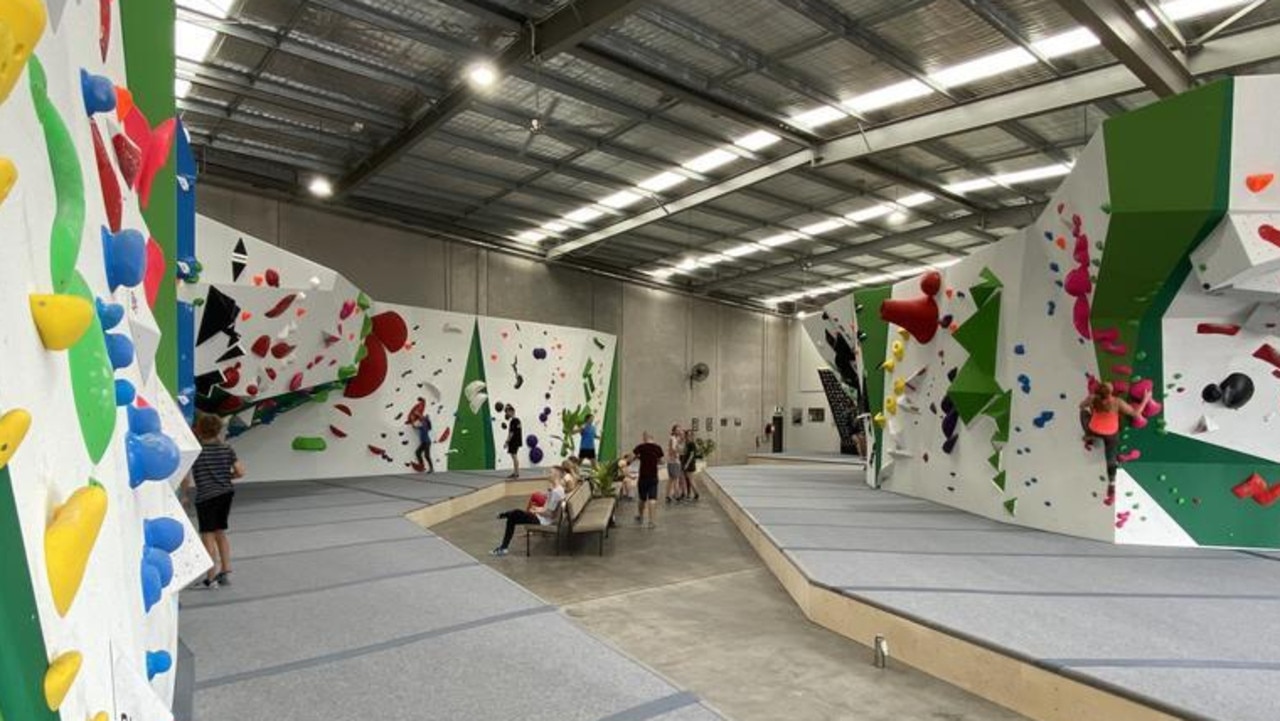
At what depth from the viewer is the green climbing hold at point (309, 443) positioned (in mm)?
11344

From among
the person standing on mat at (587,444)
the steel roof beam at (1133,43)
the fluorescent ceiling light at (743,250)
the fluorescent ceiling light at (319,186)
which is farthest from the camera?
A: the fluorescent ceiling light at (743,250)

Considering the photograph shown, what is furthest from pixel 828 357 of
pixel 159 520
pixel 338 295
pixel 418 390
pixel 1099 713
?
pixel 159 520

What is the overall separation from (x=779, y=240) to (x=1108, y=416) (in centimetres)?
1118

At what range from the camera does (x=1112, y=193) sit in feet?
19.4

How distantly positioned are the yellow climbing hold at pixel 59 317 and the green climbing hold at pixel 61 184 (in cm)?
16

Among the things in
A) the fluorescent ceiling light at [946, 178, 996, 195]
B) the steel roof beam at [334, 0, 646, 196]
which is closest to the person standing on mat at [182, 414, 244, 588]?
the steel roof beam at [334, 0, 646, 196]

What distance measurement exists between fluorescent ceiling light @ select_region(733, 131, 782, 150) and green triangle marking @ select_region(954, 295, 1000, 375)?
414 cm

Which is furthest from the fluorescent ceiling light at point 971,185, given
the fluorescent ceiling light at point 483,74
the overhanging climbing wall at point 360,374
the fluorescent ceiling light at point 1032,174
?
the fluorescent ceiling light at point 483,74

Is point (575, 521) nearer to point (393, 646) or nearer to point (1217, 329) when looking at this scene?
point (393, 646)

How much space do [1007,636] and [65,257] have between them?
4.55 m

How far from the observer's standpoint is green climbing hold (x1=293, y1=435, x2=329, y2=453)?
1134cm

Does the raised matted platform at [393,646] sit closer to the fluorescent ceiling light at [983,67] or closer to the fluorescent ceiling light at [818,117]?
the fluorescent ceiling light at [818,117]

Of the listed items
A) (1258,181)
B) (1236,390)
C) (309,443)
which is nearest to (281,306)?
(309,443)

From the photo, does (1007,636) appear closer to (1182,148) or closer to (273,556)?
(1182,148)
